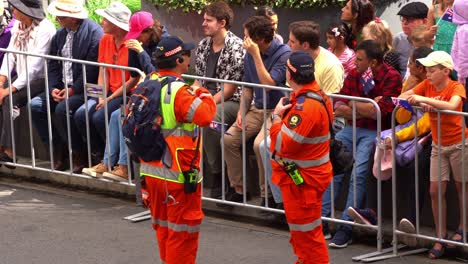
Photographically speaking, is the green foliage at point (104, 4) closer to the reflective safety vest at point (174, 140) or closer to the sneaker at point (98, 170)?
the sneaker at point (98, 170)

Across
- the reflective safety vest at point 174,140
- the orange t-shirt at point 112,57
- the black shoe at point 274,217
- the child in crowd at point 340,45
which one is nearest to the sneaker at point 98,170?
the orange t-shirt at point 112,57

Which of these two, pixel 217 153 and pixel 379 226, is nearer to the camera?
pixel 379 226

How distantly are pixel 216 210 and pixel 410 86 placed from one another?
233 cm

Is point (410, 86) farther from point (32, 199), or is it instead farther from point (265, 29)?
point (32, 199)

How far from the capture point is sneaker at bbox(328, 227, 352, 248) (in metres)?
9.12

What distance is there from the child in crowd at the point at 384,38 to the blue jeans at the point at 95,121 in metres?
2.48

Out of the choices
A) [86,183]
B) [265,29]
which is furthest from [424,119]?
[86,183]

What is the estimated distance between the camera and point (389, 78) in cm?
938

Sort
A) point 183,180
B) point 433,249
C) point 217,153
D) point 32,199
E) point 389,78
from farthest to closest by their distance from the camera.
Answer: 1. point 32,199
2. point 217,153
3. point 389,78
4. point 433,249
5. point 183,180

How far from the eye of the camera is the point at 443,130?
8617 mm

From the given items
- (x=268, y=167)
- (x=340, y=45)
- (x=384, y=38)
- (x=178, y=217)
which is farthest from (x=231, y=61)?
(x=178, y=217)

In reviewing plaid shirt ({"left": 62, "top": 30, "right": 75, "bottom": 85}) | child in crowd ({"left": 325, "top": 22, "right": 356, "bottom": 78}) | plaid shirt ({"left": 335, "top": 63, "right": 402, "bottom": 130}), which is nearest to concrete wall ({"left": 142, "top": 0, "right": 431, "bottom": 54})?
child in crowd ({"left": 325, "top": 22, "right": 356, "bottom": 78})

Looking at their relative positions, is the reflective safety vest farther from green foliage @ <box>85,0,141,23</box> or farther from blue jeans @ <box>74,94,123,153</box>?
green foliage @ <box>85,0,141,23</box>

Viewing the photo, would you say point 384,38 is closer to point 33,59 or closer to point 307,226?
point 307,226
